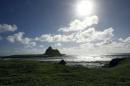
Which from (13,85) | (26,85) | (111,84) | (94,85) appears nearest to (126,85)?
(111,84)

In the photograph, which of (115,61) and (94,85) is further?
(115,61)

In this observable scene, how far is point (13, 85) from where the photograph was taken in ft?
116

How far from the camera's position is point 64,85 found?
3438cm

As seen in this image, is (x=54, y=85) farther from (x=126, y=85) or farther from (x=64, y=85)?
(x=126, y=85)

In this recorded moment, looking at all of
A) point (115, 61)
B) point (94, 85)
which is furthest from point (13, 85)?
point (115, 61)

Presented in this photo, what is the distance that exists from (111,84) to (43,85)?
13.4 meters

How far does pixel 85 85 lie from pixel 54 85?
5.98 meters

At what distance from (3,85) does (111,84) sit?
2155cm

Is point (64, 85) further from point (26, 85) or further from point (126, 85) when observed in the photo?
point (126, 85)

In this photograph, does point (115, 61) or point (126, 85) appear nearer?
point (126, 85)

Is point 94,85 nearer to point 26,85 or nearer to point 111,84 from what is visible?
point 111,84

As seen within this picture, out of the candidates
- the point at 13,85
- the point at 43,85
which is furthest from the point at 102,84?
the point at 13,85

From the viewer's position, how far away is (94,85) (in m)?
34.5

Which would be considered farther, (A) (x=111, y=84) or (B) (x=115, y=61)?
(B) (x=115, y=61)
